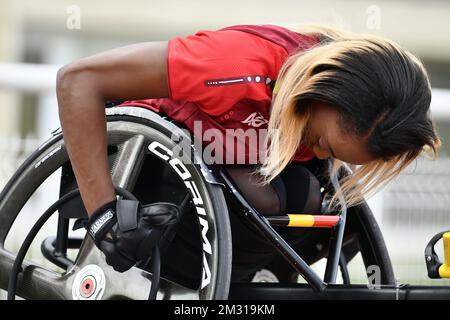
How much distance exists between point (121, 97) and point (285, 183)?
25.1 inches

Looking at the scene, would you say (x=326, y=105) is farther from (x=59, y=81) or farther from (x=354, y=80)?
(x=59, y=81)

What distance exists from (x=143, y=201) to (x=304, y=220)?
1.77ft

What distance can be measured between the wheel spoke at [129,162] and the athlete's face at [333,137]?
1.79 ft

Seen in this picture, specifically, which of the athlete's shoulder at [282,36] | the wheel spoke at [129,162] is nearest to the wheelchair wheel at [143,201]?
the wheel spoke at [129,162]

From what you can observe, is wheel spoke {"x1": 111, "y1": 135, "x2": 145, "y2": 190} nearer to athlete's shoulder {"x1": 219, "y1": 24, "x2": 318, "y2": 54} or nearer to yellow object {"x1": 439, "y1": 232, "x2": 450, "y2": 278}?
athlete's shoulder {"x1": 219, "y1": 24, "x2": 318, "y2": 54}

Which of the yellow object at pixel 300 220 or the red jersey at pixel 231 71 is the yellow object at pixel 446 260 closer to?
the yellow object at pixel 300 220

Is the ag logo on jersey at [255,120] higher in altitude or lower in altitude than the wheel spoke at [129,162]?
higher

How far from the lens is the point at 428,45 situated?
1211 centimetres

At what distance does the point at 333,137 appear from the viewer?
99.8 inches

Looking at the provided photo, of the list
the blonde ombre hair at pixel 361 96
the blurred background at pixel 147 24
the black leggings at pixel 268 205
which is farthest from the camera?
the blurred background at pixel 147 24

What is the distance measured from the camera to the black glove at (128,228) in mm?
2502

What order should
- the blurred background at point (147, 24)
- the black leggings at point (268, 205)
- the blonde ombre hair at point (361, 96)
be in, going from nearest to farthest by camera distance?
the blonde ombre hair at point (361, 96) < the black leggings at point (268, 205) < the blurred background at point (147, 24)

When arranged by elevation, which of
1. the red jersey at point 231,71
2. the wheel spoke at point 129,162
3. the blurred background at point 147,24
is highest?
the blurred background at point 147,24

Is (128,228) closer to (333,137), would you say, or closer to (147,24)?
(333,137)
